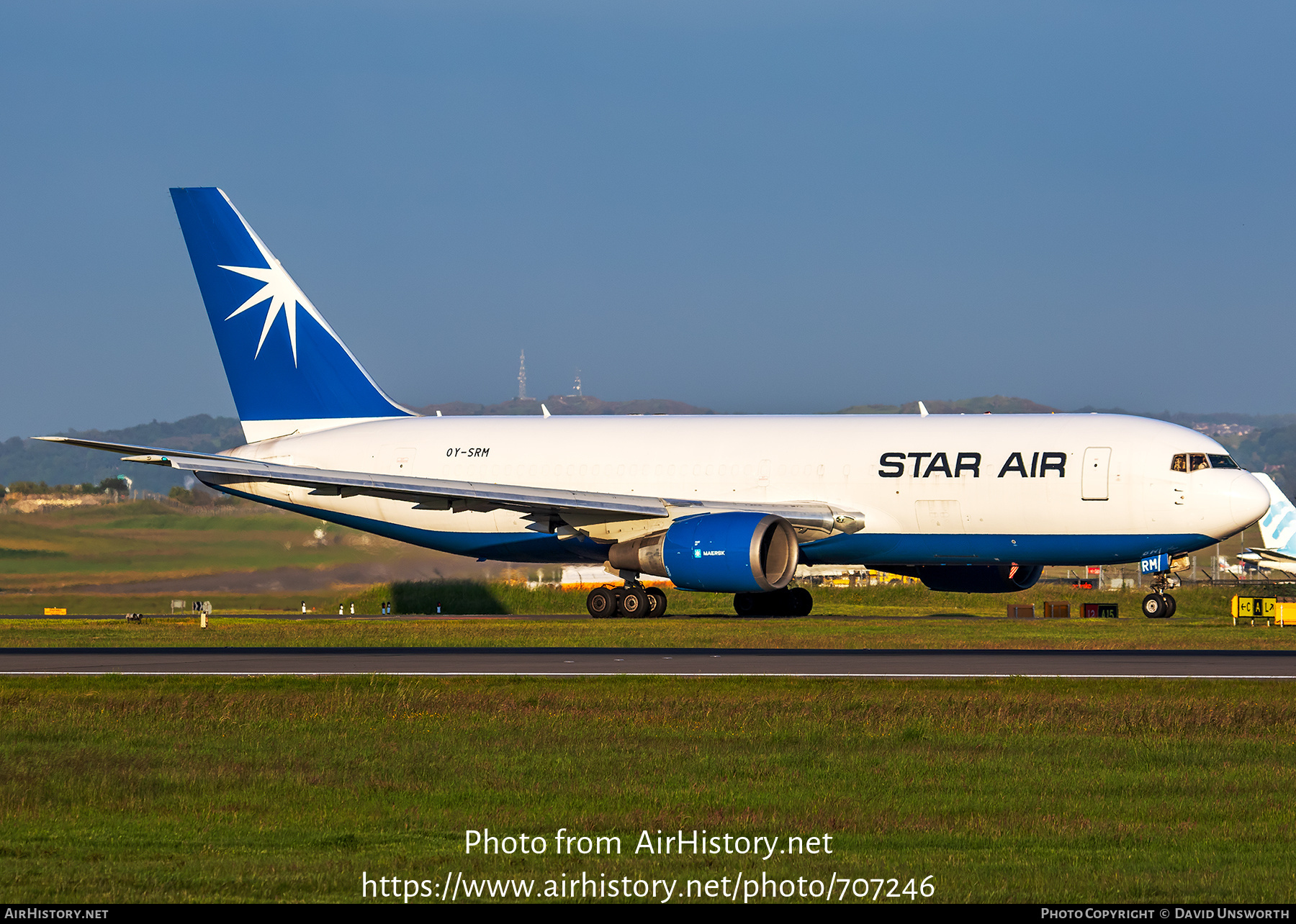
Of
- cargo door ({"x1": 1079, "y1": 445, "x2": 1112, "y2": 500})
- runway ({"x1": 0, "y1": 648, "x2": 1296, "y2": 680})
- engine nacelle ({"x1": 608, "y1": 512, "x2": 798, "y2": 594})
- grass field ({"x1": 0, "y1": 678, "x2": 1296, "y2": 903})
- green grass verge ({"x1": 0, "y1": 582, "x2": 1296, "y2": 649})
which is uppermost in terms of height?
cargo door ({"x1": 1079, "y1": 445, "x2": 1112, "y2": 500})

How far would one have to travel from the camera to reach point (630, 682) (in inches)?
803

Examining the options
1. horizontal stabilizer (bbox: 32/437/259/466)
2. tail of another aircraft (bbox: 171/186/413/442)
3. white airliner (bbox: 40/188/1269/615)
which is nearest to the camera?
white airliner (bbox: 40/188/1269/615)

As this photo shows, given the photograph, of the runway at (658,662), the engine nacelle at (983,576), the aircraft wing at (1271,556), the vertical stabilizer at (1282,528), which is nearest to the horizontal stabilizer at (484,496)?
the engine nacelle at (983,576)

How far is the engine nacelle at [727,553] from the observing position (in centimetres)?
3341

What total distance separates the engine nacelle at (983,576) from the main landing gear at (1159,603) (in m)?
2.68

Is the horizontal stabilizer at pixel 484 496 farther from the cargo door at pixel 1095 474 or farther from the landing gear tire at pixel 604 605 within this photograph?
the cargo door at pixel 1095 474

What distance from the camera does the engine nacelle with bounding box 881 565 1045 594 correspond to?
3809cm

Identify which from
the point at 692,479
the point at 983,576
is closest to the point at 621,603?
the point at 692,479

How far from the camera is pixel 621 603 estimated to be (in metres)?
37.8

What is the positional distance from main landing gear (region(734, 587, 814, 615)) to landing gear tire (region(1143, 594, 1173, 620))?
8.33 m

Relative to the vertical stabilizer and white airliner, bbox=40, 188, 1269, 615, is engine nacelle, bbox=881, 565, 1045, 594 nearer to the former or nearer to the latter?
white airliner, bbox=40, 188, 1269, 615

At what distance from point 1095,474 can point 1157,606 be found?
5.28 metres

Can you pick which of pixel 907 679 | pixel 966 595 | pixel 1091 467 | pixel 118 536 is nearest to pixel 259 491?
pixel 118 536

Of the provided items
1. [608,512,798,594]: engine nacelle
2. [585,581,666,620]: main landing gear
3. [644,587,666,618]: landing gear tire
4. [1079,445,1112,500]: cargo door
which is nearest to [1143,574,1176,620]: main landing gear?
[1079,445,1112,500]: cargo door
